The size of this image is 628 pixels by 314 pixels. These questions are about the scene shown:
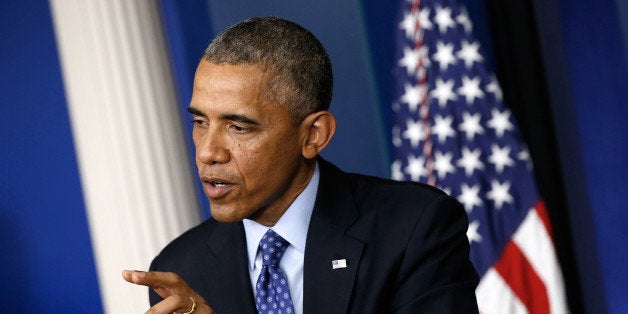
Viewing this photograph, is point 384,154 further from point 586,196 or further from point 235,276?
point 235,276

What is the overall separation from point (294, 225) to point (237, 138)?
345mm

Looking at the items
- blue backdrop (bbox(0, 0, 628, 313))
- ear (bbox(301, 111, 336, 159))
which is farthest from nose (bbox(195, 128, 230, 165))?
blue backdrop (bbox(0, 0, 628, 313))

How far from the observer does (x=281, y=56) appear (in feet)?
8.46

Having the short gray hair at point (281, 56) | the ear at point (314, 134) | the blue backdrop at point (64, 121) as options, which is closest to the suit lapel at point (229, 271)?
the ear at point (314, 134)

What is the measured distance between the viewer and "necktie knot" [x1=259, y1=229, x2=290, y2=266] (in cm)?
269

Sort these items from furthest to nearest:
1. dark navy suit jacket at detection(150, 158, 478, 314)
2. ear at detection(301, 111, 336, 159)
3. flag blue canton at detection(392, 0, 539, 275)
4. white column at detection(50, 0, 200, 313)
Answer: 1. white column at detection(50, 0, 200, 313)
2. flag blue canton at detection(392, 0, 539, 275)
3. ear at detection(301, 111, 336, 159)
4. dark navy suit jacket at detection(150, 158, 478, 314)

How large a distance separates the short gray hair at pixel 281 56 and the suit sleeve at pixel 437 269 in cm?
45

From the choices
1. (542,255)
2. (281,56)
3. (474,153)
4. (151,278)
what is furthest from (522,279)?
(151,278)

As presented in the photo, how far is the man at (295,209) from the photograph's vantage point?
2520 mm

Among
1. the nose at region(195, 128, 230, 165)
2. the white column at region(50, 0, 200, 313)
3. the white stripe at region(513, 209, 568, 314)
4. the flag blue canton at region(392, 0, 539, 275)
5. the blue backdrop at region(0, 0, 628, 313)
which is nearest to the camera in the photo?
the nose at region(195, 128, 230, 165)

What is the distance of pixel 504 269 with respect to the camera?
15.9ft

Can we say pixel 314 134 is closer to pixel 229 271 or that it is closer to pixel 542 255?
pixel 229 271

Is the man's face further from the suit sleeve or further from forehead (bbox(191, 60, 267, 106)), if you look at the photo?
the suit sleeve

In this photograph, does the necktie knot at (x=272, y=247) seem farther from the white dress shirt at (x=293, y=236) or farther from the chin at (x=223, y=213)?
the chin at (x=223, y=213)
